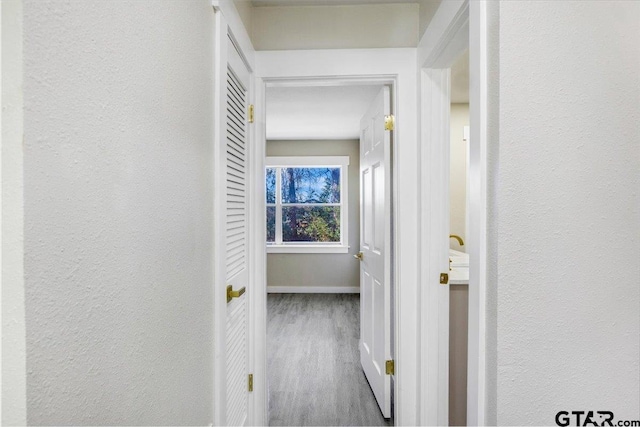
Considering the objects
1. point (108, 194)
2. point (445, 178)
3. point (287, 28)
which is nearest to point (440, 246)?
point (445, 178)

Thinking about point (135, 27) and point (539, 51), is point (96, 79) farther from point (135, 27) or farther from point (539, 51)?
point (539, 51)

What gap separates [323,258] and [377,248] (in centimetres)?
343

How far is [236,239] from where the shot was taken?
175 cm

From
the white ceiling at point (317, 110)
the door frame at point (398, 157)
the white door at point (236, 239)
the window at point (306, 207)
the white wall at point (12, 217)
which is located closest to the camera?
the white wall at point (12, 217)

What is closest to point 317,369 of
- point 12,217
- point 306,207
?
point 12,217

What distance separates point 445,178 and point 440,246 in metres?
0.34

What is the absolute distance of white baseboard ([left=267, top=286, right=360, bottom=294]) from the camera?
5.90 metres

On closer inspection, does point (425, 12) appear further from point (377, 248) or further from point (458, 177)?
point (458, 177)

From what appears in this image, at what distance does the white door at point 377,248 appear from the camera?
2.29m

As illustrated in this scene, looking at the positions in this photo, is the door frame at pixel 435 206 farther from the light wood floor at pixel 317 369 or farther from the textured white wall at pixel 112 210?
the textured white wall at pixel 112 210

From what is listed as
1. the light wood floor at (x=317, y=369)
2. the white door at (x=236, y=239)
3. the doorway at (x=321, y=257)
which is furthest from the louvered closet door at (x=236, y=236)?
the light wood floor at (x=317, y=369)

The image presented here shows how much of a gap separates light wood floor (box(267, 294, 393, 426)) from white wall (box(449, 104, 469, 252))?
1465mm

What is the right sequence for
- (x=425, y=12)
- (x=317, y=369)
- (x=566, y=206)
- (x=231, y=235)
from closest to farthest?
(x=566, y=206)
(x=231, y=235)
(x=425, y=12)
(x=317, y=369)

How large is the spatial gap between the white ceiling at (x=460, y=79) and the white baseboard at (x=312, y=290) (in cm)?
324
